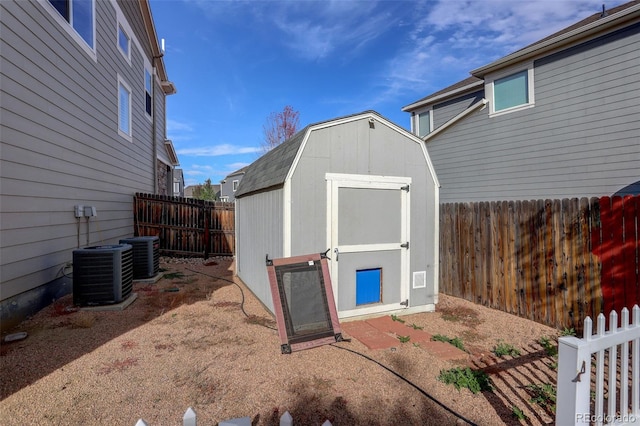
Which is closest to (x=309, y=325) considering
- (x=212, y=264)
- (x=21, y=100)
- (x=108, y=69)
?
(x=21, y=100)

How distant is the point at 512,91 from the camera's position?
872cm

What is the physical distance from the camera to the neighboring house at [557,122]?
6625 millimetres

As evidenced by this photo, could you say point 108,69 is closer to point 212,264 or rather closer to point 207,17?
point 207,17

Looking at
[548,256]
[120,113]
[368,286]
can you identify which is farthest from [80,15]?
[548,256]

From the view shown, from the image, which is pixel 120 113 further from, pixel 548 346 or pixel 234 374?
pixel 548 346

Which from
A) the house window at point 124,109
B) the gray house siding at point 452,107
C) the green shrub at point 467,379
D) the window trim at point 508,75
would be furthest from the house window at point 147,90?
the green shrub at point 467,379

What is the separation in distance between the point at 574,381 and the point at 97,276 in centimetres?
559

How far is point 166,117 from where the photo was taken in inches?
547

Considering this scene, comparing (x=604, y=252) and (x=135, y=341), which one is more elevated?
(x=604, y=252)

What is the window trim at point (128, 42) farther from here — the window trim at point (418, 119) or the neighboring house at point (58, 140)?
the window trim at point (418, 119)

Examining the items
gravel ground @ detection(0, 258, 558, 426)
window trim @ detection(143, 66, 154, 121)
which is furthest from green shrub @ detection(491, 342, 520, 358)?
window trim @ detection(143, 66, 154, 121)

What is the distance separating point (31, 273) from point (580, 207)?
7.72 metres

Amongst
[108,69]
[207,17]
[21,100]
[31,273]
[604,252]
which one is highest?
[207,17]

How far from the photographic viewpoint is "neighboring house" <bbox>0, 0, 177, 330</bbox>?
3.82 m
